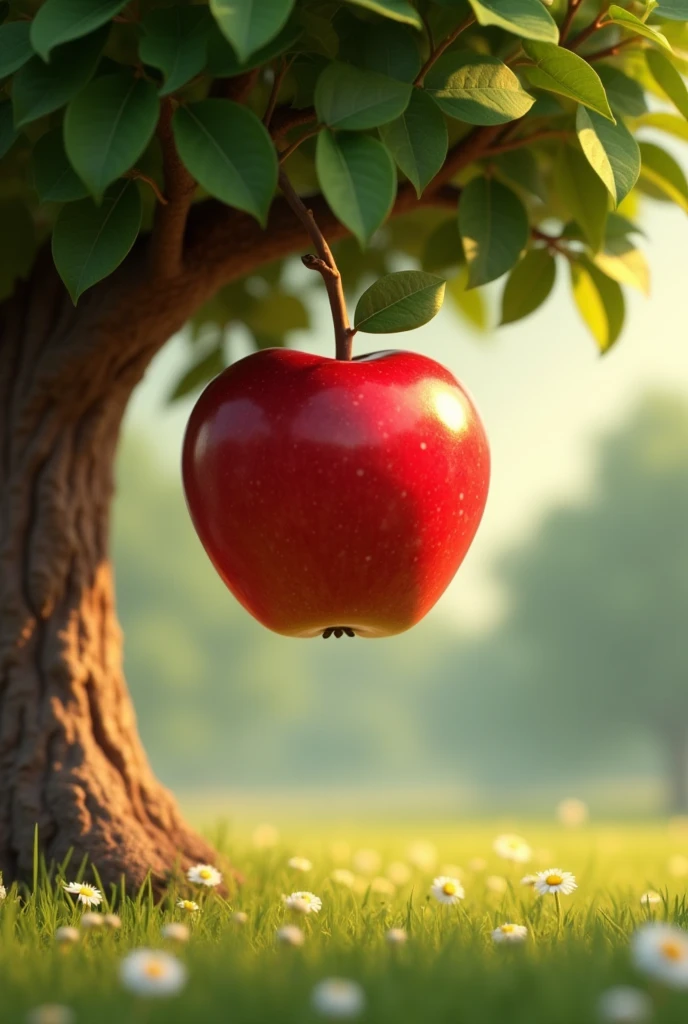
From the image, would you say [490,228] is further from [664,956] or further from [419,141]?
[664,956]

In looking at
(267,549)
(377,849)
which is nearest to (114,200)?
(267,549)

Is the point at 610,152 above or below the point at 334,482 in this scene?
above

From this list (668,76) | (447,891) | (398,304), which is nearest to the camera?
(398,304)

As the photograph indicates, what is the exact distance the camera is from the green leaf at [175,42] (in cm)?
170

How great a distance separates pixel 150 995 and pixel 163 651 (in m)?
21.0

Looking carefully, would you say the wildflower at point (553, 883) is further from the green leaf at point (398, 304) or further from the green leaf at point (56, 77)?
the green leaf at point (56, 77)

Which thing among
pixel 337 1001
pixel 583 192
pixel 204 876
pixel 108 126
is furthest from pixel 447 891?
pixel 108 126

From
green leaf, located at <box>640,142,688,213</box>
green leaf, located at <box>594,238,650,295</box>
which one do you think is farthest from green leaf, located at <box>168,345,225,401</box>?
green leaf, located at <box>640,142,688,213</box>

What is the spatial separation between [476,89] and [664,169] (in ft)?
2.89

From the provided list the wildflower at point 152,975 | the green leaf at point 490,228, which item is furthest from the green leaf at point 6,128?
the wildflower at point 152,975

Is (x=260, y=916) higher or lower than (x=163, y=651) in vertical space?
lower

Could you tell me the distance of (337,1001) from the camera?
1465 millimetres

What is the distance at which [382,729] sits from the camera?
35.5 meters

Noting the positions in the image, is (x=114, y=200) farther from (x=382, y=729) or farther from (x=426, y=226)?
(x=382, y=729)
